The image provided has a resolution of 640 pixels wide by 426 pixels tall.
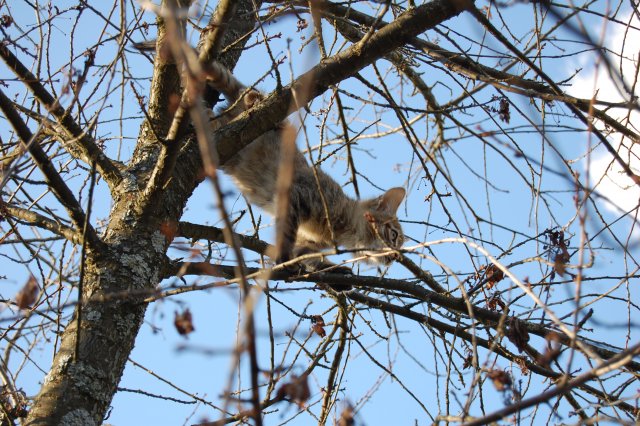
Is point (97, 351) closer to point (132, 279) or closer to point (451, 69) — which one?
point (132, 279)

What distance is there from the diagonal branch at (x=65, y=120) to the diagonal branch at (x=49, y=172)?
12 cm

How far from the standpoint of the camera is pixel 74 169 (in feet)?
13.5

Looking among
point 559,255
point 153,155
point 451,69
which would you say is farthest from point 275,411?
point 451,69

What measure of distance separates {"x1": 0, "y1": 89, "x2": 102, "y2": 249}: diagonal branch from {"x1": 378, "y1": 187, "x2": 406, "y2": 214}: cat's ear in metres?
3.18

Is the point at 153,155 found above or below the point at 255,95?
below

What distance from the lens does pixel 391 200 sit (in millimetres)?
5672

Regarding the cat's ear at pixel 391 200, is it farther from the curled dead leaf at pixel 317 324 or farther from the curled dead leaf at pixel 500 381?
the curled dead leaf at pixel 500 381

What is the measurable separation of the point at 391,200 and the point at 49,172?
3.48 metres

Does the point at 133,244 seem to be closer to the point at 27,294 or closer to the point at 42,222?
the point at 42,222

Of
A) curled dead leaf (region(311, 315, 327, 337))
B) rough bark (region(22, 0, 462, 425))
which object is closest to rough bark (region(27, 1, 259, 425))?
rough bark (region(22, 0, 462, 425))

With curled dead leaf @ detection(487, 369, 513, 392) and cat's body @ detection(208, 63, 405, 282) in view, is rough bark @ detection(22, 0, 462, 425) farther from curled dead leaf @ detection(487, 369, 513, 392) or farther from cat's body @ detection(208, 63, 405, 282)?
curled dead leaf @ detection(487, 369, 513, 392)

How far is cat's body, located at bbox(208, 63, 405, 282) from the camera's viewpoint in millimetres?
4617

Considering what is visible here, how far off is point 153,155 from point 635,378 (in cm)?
270

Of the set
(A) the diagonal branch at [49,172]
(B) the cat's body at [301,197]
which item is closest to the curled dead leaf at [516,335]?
(A) the diagonal branch at [49,172]
